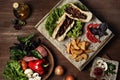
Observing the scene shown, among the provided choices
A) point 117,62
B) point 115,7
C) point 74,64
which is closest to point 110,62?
point 117,62

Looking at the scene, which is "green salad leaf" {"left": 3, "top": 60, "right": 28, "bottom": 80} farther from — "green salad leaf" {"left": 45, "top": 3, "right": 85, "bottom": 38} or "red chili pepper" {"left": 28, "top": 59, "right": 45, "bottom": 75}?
"green salad leaf" {"left": 45, "top": 3, "right": 85, "bottom": 38}

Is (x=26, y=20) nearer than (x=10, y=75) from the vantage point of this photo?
No

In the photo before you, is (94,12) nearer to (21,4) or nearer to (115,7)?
(115,7)

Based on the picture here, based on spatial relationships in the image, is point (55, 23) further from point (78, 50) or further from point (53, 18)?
point (78, 50)

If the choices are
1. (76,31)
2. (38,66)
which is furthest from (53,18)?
(38,66)

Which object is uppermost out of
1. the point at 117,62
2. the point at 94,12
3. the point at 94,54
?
the point at 94,12

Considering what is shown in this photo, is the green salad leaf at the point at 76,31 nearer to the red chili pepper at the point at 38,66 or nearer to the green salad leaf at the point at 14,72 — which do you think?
the red chili pepper at the point at 38,66

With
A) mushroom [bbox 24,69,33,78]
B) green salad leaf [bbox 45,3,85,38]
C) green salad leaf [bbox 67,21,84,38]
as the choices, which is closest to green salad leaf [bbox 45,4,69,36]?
green salad leaf [bbox 45,3,85,38]
